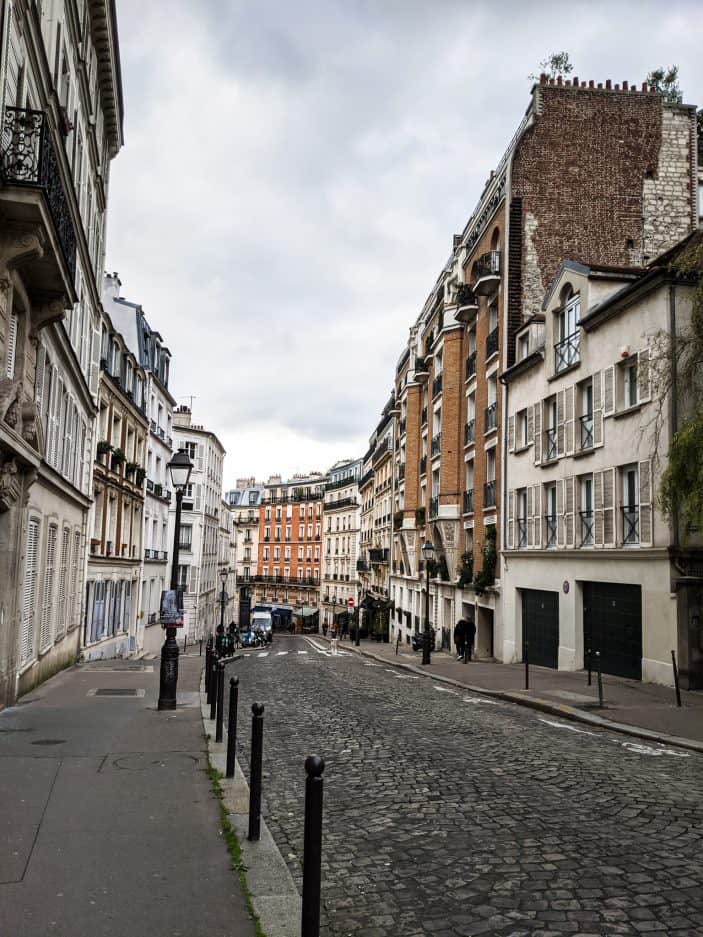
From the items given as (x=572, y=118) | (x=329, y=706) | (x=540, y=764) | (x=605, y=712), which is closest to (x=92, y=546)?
(x=329, y=706)

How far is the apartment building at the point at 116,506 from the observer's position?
27.2 m

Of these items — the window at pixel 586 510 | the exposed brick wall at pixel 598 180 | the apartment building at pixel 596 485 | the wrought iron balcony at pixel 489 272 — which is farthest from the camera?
the wrought iron balcony at pixel 489 272

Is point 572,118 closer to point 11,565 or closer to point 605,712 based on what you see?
point 605,712

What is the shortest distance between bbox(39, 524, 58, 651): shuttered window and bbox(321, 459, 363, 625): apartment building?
190ft

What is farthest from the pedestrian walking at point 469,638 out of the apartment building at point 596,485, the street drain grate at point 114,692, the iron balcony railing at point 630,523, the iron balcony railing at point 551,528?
the street drain grate at point 114,692

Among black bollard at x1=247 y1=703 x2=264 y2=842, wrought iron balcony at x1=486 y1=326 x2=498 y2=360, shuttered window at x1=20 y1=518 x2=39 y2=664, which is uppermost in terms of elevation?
wrought iron balcony at x1=486 y1=326 x2=498 y2=360

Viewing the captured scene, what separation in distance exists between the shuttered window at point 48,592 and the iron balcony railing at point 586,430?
1366 centimetres

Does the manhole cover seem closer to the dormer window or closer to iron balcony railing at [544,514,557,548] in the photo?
iron balcony railing at [544,514,557,548]

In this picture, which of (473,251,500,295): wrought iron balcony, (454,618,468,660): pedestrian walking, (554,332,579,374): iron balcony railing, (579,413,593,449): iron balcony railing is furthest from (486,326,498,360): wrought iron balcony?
(454,618,468,660): pedestrian walking

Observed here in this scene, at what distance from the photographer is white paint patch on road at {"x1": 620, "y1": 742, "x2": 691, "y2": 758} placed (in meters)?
10.5

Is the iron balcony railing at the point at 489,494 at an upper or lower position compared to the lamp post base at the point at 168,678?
upper

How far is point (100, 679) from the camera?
720 inches

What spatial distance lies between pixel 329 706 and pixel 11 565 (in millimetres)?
6082

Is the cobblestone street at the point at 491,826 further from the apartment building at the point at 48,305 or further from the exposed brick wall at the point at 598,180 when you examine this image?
the exposed brick wall at the point at 598,180
